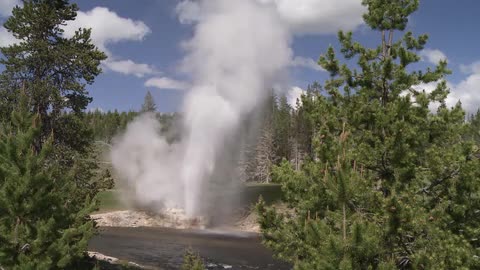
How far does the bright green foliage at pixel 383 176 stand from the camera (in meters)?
9.63

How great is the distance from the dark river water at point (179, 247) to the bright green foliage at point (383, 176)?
18185 mm

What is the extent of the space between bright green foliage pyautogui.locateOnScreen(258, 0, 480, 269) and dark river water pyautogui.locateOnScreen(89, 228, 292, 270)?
18.2m

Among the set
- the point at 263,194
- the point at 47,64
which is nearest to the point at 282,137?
the point at 263,194

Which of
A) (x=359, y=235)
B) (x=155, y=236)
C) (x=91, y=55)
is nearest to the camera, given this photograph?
(x=359, y=235)

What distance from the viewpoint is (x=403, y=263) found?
11.0m

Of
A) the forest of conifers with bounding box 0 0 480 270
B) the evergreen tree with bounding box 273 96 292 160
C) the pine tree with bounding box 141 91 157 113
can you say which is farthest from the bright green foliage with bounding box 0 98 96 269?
the pine tree with bounding box 141 91 157 113

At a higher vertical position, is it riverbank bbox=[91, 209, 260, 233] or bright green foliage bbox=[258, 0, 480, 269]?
bright green foliage bbox=[258, 0, 480, 269]

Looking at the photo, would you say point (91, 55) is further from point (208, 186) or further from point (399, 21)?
point (208, 186)

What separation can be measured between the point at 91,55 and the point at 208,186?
3668cm

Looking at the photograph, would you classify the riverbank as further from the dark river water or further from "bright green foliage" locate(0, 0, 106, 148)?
"bright green foliage" locate(0, 0, 106, 148)

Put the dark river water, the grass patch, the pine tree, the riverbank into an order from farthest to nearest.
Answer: the pine tree, the grass patch, the riverbank, the dark river water

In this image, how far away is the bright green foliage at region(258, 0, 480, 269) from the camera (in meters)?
9.63

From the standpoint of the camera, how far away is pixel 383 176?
1202cm

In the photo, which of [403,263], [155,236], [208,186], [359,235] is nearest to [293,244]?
[403,263]
